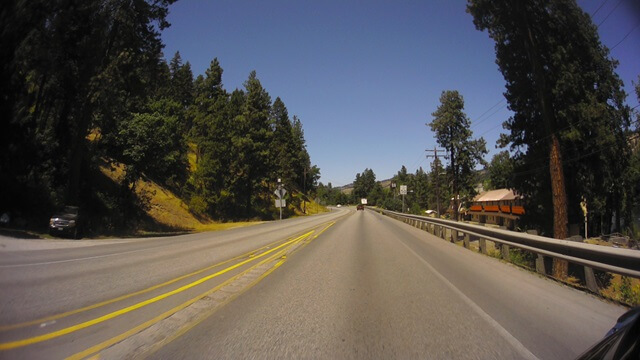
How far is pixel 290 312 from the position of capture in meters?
6.19

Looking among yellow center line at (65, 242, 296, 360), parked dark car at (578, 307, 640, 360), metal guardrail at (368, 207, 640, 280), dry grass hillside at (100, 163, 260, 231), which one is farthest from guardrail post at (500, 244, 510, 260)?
dry grass hillside at (100, 163, 260, 231)

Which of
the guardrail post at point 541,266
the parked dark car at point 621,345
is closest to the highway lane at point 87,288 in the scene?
the parked dark car at point 621,345

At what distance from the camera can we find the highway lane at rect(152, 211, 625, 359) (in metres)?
4.52

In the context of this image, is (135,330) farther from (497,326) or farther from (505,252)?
(505,252)

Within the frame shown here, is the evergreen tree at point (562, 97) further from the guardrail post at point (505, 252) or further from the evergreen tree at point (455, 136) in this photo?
the evergreen tree at point (455, 136)

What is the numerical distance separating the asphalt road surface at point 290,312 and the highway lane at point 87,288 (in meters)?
0.03

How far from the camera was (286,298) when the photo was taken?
23.5ft

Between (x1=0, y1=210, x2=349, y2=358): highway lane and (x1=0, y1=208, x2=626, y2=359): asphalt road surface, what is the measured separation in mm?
26

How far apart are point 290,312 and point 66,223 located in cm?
1872

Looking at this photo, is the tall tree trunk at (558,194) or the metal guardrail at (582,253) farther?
the tall tree trunk at (558,194)

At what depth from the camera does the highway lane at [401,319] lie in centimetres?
452

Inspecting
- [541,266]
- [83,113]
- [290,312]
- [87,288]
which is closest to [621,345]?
[290,312]

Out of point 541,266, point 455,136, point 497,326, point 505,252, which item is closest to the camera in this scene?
point 497,326

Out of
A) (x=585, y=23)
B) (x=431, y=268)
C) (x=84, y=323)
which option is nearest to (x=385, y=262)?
(x=431, y=268)
